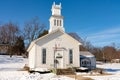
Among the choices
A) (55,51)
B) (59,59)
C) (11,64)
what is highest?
(55,51)

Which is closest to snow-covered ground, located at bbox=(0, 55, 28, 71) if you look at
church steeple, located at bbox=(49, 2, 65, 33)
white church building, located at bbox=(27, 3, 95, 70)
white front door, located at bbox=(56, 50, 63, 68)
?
white church building, located at bbox=(27, 3, 95, 70)

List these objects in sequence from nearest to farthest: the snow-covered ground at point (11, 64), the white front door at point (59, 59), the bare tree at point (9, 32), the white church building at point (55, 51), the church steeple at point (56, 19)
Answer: the white church building at point (55, 51) < the white front door at point (59, 59) < the church steeple at point (56, 19) < the snow-covered ground at point (11, 64) < the bare tree at point (9, 32)

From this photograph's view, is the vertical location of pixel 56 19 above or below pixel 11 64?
above

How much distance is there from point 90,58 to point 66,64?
249 inches

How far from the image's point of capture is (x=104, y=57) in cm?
6838

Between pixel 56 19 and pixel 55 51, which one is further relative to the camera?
pixel 56 19

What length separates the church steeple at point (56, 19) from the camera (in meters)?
30.4

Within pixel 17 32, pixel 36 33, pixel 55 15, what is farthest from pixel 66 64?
pixel 17 32

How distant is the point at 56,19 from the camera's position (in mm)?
30688

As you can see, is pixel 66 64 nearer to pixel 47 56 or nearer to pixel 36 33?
pixel 47 56

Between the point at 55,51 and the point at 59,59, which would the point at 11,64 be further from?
the point at 59,59

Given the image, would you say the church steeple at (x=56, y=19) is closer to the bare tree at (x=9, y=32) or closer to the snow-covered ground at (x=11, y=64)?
the snow-covered ground at (x=11, y=64)

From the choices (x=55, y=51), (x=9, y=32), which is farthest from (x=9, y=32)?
(x=55, y=51)

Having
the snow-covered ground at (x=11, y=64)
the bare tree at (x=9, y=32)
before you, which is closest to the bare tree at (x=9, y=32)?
the bare tree at (x=9, y=32)
